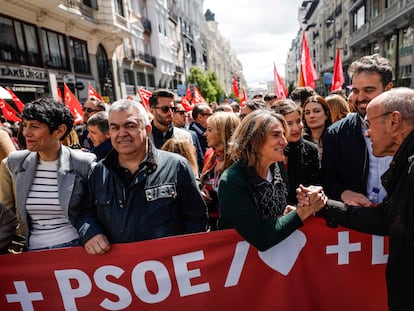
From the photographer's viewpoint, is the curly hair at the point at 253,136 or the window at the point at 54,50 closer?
the curly hair at the point at 253,136

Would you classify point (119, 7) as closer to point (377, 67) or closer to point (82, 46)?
point (82, 46)

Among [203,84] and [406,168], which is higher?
[203,84]

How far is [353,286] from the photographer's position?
7.34 feet

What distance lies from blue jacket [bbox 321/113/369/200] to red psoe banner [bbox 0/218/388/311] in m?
0.45

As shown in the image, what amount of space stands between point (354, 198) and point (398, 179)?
2.36 feet

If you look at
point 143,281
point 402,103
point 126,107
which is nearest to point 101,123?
point 126,107

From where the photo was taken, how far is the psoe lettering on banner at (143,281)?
2213 mm

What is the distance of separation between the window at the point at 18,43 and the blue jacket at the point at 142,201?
13281 millimetres

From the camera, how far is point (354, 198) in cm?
232

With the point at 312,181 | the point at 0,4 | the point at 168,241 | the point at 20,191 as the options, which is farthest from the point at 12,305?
the point at 0,4

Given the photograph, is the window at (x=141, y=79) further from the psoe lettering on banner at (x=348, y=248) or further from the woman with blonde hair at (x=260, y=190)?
the psoe lettering on banner at (x=348, y=248)

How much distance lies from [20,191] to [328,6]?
56.6 metres

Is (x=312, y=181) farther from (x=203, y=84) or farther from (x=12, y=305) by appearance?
(x=203, y=84)

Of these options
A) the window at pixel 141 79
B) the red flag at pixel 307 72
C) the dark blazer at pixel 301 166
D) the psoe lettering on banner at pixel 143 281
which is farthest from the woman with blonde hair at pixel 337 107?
the window at pixel 141 79
